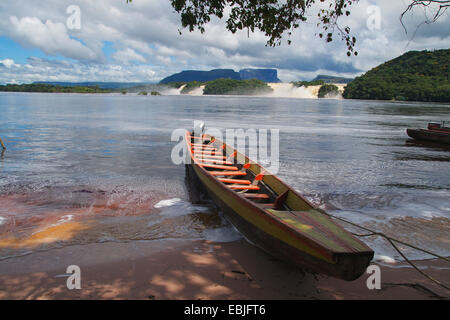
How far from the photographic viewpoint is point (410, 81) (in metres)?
137

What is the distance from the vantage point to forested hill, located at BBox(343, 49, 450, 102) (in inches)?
4801

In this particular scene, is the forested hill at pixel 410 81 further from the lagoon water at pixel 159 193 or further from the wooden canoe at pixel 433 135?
the lagoon water at pixel 159 193

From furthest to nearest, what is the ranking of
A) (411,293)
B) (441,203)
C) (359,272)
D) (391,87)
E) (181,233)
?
(391,87) → (441,203) → (181,233) → (411,293) → (359,272)

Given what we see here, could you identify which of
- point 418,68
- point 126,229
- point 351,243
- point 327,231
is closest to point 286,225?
point 327,231

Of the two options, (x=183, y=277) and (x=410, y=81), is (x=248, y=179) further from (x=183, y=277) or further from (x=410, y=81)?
(x=410, y=81)

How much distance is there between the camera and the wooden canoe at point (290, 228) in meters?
4.04

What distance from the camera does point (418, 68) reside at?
479ft

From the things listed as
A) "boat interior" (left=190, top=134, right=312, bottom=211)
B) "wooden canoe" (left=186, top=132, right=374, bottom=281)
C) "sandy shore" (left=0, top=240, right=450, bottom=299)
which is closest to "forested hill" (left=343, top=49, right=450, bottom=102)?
"boat interior" (left=190, top=134, right=312, bottom=211)

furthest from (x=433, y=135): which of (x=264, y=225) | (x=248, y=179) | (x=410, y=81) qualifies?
(x=410, y=81)

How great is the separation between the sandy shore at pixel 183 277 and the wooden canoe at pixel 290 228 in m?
0.46

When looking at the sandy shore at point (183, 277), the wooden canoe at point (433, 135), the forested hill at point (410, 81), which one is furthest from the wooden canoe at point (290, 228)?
the forested hill at point (410, 81)
